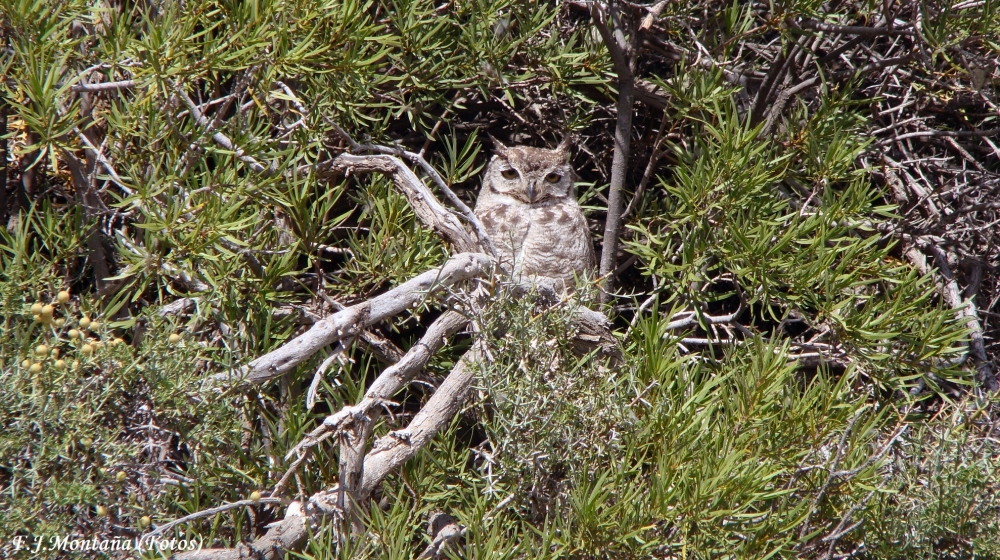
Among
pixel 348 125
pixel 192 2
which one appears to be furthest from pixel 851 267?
pixel 192 2

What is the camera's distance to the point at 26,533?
1249 mm

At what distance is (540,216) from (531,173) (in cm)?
14

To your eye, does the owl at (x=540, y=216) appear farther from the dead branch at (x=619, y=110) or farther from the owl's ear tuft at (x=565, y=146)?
the dead branch at (x=619, y=110)

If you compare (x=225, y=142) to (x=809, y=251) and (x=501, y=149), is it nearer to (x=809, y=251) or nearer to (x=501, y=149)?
(x=501, y=149)

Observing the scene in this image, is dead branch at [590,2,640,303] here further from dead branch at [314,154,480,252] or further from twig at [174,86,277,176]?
twig at [174,86,277,176]

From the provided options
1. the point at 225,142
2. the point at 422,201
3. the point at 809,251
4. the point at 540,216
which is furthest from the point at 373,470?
the point at 540,216

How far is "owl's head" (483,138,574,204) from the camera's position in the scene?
2.26m

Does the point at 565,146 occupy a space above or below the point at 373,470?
above

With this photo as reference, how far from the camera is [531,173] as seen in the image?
2.27 metres

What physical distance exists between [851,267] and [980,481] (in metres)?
0.51

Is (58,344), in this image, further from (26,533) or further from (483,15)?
(483,15)

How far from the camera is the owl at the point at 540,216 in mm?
2264

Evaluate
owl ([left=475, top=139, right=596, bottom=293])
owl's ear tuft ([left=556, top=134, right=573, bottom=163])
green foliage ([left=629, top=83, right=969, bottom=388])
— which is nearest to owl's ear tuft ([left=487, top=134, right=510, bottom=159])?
owl ([left=475, top=139, right=596, bottom=293])

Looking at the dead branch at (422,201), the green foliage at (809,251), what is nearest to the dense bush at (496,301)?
the green foliage at (809,251)
